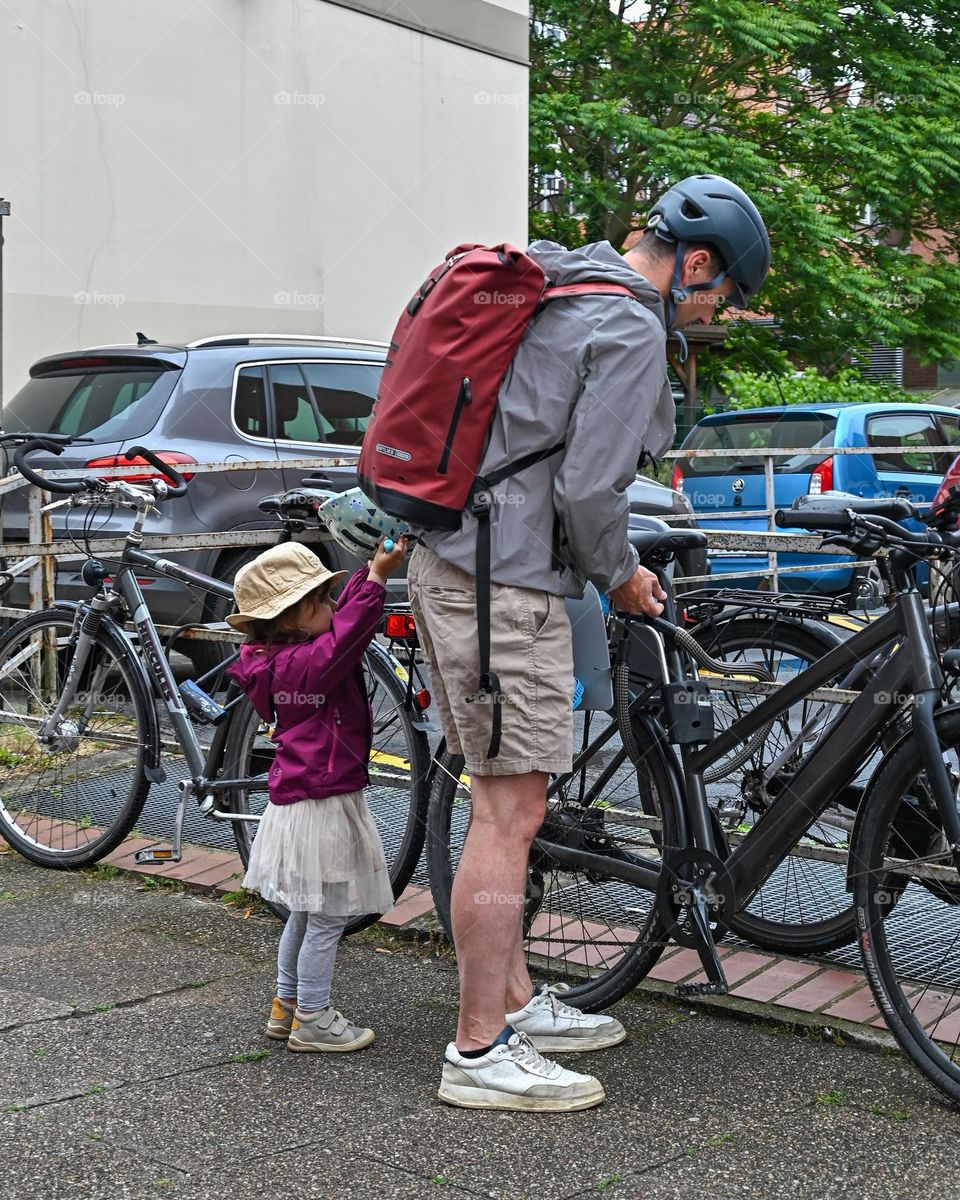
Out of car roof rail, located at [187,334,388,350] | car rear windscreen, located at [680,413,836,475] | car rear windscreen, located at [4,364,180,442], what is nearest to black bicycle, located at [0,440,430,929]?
car rear windscreen, located at [4,364,180,442]

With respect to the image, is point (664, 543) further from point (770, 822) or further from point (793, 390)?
point (793, 390)

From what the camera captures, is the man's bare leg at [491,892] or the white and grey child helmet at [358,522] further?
the white and grey child helmet at [358,522]

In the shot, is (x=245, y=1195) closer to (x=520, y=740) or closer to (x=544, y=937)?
(x=520, y=740)

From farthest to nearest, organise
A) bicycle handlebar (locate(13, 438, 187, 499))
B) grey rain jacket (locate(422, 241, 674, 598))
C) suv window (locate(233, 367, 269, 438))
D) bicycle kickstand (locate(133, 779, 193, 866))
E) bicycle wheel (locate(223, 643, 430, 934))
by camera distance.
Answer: suv window (locate(233, 367, 269, 438)) → bicycle handlebar (locate(13, 438, 187, 499)) → bicycle kickstand (locate(133, 779, 193, 866)) → bicycle wheel (locate(223, 643, 430, 934)) → grey rain jacket (locate(422, 241, 674, 598))

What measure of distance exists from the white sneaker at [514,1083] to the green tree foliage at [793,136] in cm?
A: 1869

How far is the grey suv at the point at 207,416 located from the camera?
769cm

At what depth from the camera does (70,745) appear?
5371 mm

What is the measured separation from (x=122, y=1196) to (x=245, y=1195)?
0.75ft

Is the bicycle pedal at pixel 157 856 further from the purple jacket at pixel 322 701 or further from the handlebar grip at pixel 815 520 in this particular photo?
the handlebar grip at pixel 815 520

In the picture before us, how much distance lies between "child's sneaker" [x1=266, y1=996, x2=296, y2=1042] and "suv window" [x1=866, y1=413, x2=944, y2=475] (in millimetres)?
10308

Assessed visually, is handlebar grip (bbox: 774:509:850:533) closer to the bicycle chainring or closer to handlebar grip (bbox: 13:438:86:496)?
the bicycle chainring

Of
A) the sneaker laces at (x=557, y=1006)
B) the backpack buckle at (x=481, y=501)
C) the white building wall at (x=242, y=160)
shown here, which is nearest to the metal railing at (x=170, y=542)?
the backpack buckle at (x=481, y=501)

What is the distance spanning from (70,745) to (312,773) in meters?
1.88

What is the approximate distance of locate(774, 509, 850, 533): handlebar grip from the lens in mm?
3463
